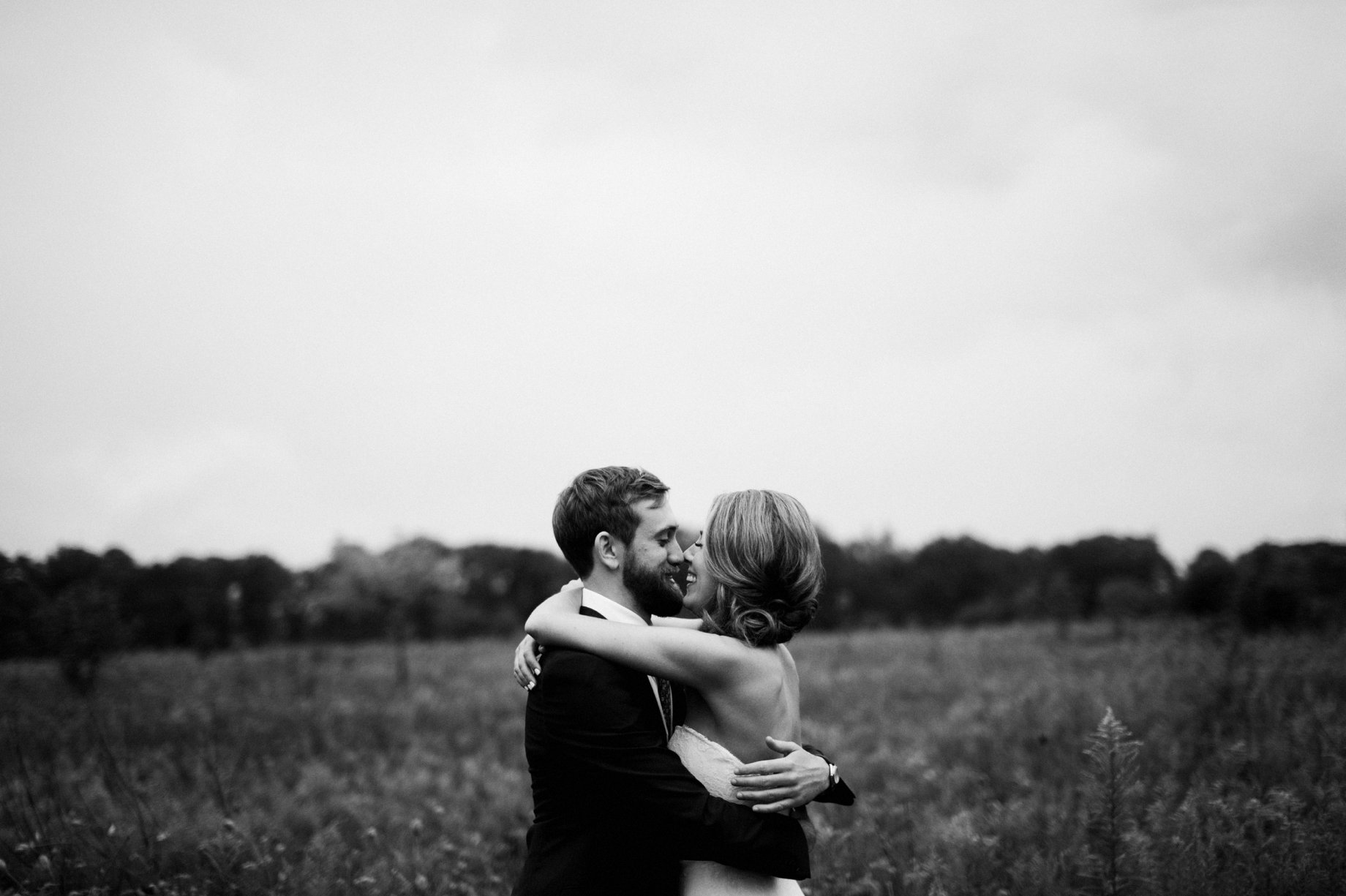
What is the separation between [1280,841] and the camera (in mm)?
4629

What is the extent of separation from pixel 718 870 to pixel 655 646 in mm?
830

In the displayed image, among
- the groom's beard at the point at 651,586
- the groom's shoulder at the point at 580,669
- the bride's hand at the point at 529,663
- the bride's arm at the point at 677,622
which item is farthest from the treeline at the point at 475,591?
the groom's shoulder at the point at 580,669

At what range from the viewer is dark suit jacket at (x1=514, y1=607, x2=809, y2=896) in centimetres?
259

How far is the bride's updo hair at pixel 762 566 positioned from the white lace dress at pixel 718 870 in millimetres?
397

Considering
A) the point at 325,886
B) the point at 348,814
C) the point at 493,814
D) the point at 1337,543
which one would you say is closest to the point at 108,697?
the point at 348,814

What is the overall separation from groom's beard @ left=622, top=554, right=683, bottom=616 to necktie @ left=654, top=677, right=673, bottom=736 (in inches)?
11.1

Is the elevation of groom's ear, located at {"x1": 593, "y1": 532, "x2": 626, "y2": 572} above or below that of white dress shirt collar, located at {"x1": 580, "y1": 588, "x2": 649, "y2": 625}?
above

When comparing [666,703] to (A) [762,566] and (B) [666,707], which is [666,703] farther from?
(A) [762,566]

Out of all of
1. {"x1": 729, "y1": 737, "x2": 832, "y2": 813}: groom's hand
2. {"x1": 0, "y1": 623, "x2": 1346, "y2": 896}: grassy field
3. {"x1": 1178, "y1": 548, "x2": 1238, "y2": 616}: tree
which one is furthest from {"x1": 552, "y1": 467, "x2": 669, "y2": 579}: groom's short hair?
{"x1": 1178, "y1": 548, "x2": 1238, "y2": 616}: tree

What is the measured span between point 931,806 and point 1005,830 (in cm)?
96

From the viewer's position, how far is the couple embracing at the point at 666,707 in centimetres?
263

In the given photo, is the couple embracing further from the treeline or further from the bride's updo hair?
the treeline

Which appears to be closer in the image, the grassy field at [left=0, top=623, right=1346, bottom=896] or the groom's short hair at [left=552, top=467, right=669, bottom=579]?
the groom's short hair at [left=552, top=467, right=669, bottom=579]

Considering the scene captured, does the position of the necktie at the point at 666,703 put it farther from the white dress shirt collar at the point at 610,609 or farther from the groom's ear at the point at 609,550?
the groom's ear at the point at 609,550
